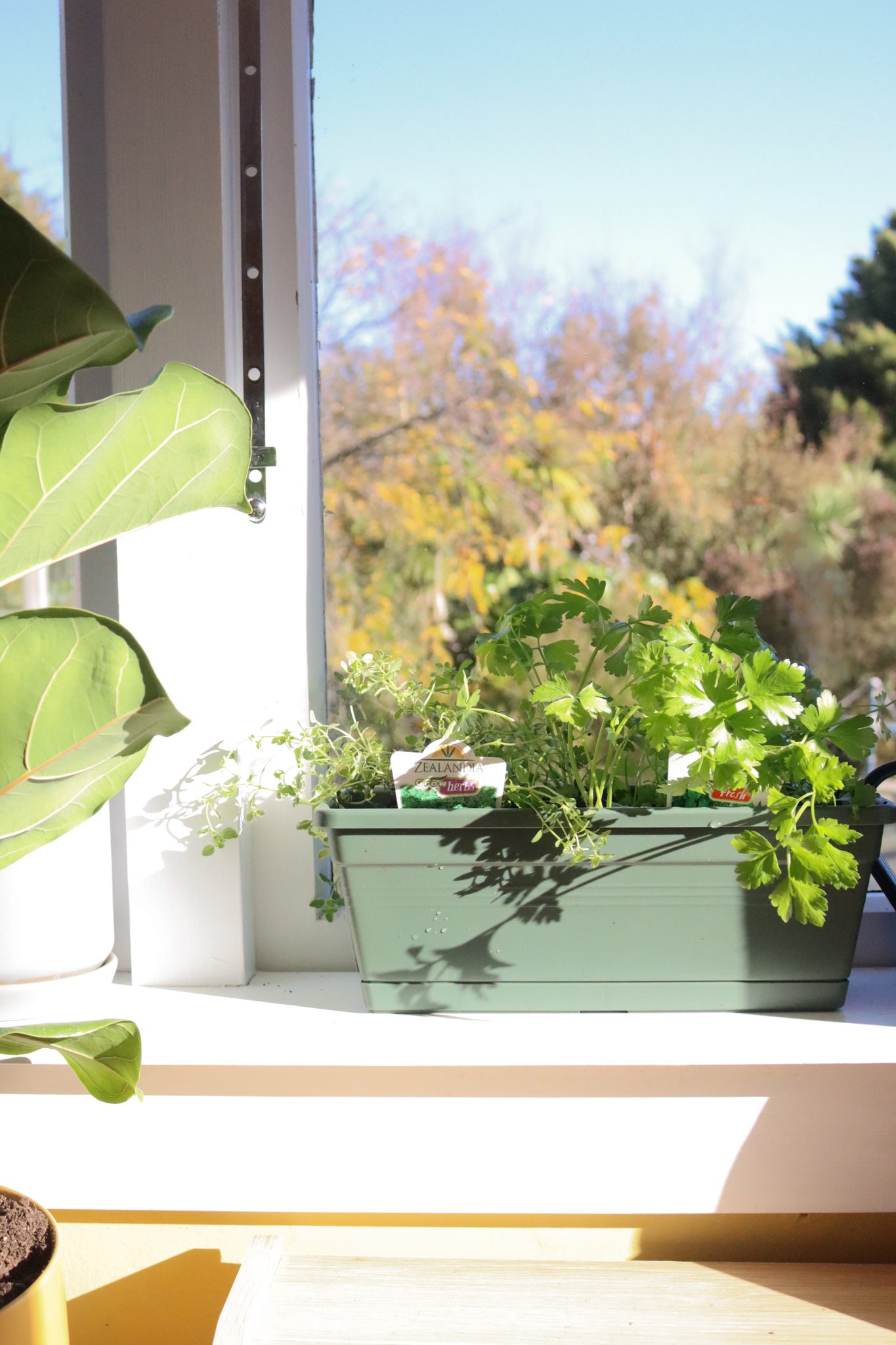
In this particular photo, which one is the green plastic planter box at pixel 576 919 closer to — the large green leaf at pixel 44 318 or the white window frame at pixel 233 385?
the white window frame at pixel 233 385

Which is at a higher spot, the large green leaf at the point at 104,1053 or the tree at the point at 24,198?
the tree at the point at 24,198

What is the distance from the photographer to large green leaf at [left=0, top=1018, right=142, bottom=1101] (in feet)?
1.87

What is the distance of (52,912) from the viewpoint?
3.25 ft

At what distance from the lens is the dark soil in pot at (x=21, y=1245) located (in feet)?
2.03

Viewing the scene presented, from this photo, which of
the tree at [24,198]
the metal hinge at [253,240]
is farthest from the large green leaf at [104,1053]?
the tree at [24,198]

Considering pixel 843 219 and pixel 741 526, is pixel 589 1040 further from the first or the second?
pixel 843 219

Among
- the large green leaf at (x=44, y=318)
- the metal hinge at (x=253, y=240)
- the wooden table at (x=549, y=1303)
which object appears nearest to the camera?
the large green leaf at (x=44, y=318)

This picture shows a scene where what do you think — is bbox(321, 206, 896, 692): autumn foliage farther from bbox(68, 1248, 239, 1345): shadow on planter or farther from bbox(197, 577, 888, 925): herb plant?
bbox(68, 1248, 239, 1345): shadow on planter

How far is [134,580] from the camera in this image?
104 cm

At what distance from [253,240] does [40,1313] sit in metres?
0.92

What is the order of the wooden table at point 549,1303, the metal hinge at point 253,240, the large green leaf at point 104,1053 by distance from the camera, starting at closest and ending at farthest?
the large green leaf at point 104,1053, the wooden table at point 549,1303, the metal hinge at point 253,240

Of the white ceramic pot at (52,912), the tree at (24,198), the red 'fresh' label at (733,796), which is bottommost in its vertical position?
the white ceramic pot at (52,912)

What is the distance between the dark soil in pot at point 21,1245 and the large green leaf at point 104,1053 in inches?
5.5

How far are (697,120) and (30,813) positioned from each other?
97cm
